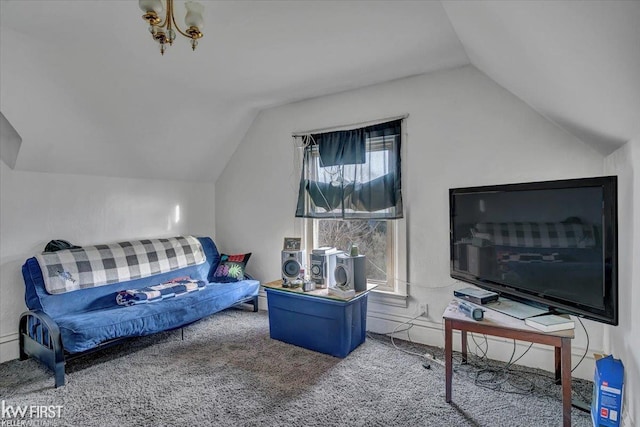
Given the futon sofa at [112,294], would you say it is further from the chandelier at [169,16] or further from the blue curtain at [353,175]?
the chandelier at [169,16]

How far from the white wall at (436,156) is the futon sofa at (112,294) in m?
0.88

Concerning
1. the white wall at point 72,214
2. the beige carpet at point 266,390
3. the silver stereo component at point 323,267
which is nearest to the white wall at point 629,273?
the beige carpet at point 266,390

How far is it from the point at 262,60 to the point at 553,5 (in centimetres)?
205

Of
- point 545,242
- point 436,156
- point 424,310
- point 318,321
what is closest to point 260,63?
point 436,156

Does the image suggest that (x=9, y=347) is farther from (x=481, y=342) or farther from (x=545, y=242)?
(x=545, y=242)

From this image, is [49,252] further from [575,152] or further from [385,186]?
[575,152]

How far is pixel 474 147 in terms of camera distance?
2725mm

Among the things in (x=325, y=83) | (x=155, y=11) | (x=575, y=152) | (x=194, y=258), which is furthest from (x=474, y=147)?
(x=194, y=258)

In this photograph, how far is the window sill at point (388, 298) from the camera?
3051 mm

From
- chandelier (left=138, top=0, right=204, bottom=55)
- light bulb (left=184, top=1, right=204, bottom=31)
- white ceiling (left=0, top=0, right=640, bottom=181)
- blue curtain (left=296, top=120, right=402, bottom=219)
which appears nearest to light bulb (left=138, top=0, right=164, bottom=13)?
chandelier (left=138, top=0, right=204, bottom=55)

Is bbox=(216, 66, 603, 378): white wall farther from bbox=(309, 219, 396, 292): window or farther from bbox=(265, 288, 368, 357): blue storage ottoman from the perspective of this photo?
bbox=(265, 288, 368, 357): blue storage ottoman

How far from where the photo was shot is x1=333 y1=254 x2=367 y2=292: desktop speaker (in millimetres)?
2852

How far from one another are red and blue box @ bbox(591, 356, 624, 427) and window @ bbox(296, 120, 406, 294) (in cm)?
155

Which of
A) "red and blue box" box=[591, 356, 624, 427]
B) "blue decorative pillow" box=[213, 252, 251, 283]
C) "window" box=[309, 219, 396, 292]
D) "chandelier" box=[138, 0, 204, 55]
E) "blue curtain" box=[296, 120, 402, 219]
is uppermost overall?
"chandelier" box=[138, 0, 204, 55]
